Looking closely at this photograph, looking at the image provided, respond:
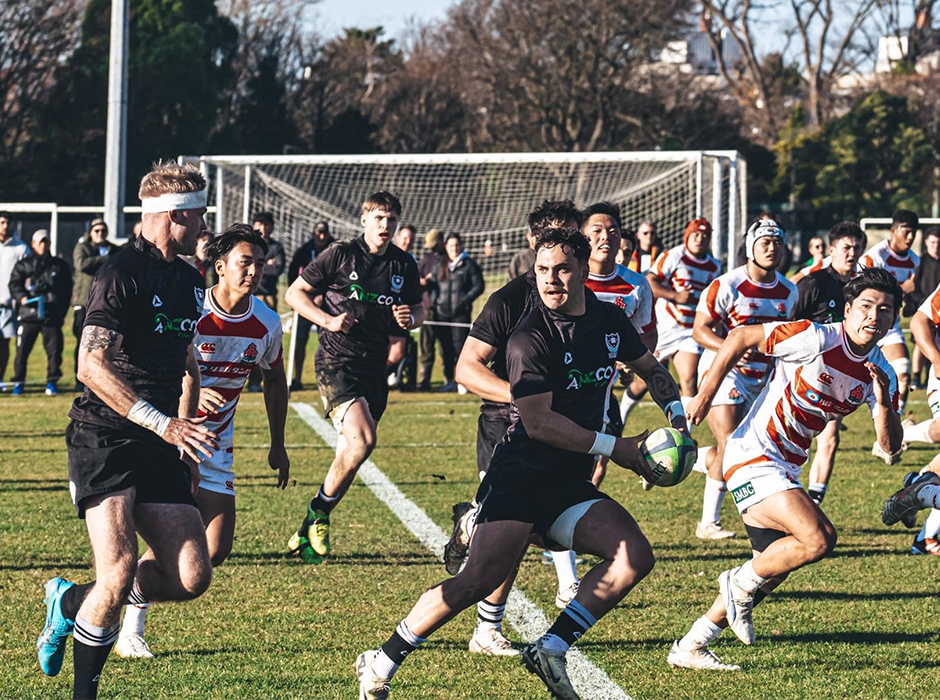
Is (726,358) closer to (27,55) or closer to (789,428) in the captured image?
A: (789,428)

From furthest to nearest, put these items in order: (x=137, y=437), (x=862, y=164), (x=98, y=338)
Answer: (x=862, y=164) < (x=137, y=437) < (x=98, y=338)

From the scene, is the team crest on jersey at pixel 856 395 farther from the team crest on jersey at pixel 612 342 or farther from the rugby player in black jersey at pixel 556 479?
the team crest on jersey at pixel 612 342

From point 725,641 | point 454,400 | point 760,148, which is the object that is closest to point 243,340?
point 725,641

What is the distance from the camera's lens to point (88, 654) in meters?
5.05

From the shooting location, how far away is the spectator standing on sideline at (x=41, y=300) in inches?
690

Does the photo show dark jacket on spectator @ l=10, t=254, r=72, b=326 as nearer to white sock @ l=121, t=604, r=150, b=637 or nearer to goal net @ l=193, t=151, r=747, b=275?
goal net @ l=193, t=151, r=747, b=275

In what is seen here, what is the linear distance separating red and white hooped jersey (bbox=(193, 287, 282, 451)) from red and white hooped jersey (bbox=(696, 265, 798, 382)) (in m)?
3.62

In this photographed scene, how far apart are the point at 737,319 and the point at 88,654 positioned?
5551 mm

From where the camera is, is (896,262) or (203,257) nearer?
(203,257)

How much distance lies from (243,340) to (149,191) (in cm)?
139

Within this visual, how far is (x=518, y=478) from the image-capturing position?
211 inches

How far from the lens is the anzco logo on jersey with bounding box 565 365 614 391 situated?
17.6 ft

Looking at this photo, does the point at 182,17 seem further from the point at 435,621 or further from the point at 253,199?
the point at 435,621

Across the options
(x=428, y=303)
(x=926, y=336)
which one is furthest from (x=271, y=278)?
(x=926, y=336)
